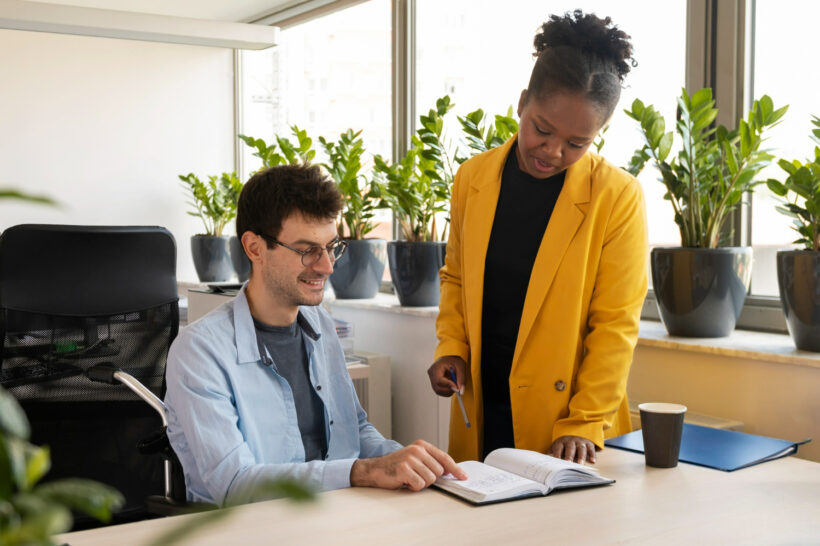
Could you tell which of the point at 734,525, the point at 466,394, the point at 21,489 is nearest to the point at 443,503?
the point at 734,525

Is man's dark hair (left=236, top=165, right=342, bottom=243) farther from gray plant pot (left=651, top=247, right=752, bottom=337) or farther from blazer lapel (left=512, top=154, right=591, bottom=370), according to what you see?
gray plant pot (left=651, top=247, right=752, bottom=337)

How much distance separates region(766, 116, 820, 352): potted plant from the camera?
6.72 ft

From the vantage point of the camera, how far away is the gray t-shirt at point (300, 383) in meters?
1.80

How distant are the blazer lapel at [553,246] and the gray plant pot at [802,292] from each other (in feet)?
2.00

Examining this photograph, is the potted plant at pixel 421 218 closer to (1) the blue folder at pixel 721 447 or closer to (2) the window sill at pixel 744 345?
(2) the window sill at pixel 744 345

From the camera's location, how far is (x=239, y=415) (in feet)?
5.37

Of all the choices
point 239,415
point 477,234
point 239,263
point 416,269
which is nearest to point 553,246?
point 477,234

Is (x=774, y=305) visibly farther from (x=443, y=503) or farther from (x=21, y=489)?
(x=21, y=489)

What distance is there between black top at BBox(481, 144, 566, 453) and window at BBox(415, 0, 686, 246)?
579 millimetres

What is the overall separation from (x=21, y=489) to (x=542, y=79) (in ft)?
5.13

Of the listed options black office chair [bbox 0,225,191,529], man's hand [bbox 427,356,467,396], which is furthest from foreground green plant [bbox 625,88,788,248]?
black office chair [bbox 0,225,191,529]

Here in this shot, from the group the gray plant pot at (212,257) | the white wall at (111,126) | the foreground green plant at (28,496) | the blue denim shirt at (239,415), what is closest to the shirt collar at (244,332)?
the blue denim shirt at (239,415)

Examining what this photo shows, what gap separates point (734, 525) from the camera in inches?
50.0

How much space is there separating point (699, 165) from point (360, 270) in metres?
1.80
